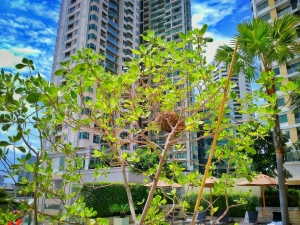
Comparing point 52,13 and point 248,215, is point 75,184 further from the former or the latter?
point 248,215

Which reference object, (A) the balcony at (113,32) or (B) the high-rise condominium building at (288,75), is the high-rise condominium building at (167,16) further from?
(B) the high-rise condominium building at (288,75)

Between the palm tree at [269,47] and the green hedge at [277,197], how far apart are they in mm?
5350

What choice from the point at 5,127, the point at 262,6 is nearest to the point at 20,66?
the point at 5,127

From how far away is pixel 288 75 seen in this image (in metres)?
24.2

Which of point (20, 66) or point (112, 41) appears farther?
point (112, 41)

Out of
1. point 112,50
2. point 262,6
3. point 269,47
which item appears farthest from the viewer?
point 112,50

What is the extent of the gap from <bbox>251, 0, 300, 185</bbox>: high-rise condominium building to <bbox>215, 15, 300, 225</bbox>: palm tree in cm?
1201

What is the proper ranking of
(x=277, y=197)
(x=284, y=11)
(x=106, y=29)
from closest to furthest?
(x=277, y=197) → (x=284, y=11) → (x=106, y=29)

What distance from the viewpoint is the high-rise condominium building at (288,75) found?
65.4ft

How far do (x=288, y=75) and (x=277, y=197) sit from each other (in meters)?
16.9

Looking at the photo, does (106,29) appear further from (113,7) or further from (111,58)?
(113,7)

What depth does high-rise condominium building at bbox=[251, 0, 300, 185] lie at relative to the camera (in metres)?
19.9

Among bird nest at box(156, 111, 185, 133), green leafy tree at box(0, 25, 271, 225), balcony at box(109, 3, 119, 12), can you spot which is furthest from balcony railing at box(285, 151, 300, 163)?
balcony at box(109, 3, 119, 12)

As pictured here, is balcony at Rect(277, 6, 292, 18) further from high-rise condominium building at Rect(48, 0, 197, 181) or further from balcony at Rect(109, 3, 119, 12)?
balcony at Rect(109, 3, 119, 12)
